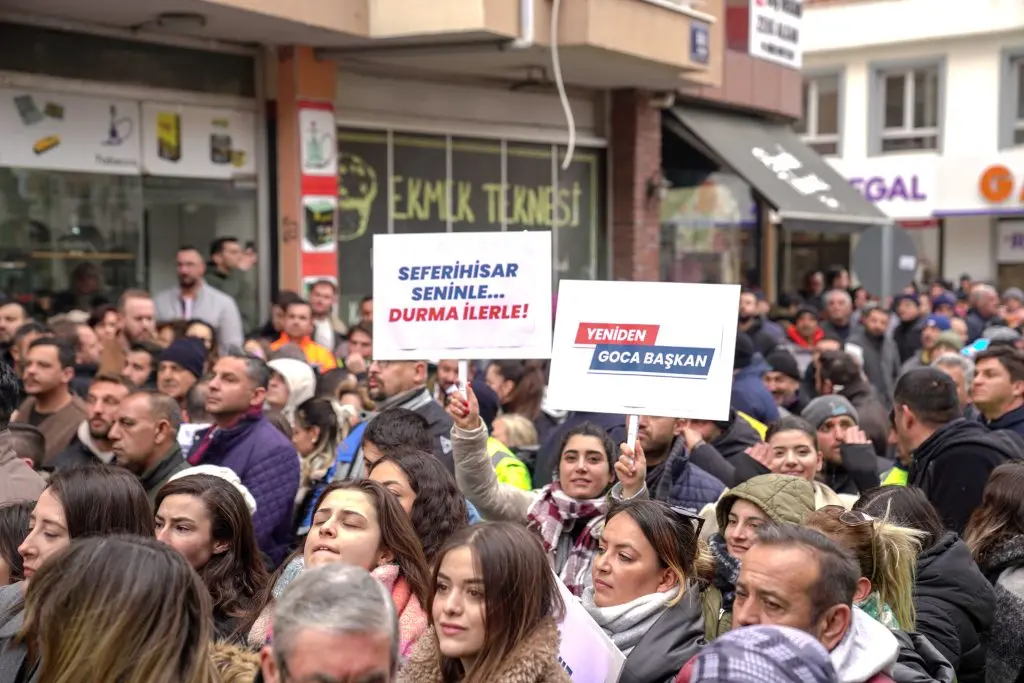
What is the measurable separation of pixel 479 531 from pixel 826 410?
13.6ft

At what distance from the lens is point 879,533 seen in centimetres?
400

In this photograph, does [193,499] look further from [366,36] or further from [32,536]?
[366,36]

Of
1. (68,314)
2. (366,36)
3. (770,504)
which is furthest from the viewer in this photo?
(366,36)

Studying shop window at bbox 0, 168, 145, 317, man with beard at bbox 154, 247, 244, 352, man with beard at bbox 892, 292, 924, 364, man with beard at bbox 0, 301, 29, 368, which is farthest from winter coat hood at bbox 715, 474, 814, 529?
man with beard at bbox 892, 292, 924, 364

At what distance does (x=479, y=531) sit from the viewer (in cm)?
354

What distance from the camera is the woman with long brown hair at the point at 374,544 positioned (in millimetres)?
3930

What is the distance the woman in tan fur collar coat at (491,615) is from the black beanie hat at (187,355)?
4.65 meters

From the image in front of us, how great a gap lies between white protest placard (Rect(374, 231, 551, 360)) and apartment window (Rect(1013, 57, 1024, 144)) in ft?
81.0

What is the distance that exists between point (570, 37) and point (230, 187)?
3432 millimetres

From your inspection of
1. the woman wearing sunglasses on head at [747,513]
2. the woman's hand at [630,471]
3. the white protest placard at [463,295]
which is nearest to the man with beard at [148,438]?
the white protest placard at [463,295]

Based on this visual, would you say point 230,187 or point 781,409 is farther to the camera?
point 230,187

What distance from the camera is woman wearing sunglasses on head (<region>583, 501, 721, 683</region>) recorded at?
390 centimetres

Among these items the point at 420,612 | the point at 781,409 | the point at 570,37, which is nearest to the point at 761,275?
the point at 570,37

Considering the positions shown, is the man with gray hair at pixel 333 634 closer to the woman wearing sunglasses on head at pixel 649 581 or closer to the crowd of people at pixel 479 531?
the crowd of people at pixel 479 531
